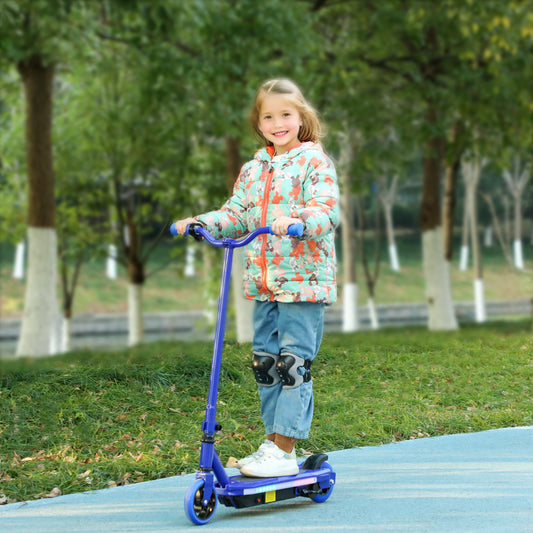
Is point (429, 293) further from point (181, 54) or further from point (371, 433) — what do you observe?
point (371, 433)

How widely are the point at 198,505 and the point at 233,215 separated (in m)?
1.29

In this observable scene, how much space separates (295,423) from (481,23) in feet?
42.0

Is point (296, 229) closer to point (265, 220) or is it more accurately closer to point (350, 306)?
point (265, 220)

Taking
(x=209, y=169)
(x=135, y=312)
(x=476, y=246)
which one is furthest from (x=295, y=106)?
(x=476, y=246)

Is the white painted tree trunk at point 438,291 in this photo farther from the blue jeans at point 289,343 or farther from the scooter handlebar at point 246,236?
the scooter handlebar at point 246,236

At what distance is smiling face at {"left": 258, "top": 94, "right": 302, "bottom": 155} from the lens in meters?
3.90

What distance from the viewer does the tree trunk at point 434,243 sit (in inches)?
674

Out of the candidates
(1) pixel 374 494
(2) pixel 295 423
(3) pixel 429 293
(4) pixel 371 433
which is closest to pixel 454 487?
(1) pixel 374 494

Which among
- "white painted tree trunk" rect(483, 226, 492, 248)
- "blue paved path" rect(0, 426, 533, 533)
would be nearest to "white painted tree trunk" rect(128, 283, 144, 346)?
"blue paved path" rect(0, 426, 533, 533)

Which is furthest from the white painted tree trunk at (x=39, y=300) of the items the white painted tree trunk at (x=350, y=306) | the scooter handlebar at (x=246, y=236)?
the scooter handlebar at (x=246, y=236)

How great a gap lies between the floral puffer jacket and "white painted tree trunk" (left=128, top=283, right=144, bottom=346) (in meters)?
14.0

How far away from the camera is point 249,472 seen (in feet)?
12.3

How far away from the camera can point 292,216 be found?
3646 millimetres

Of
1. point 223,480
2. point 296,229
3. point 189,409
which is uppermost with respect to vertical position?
point 296,229
